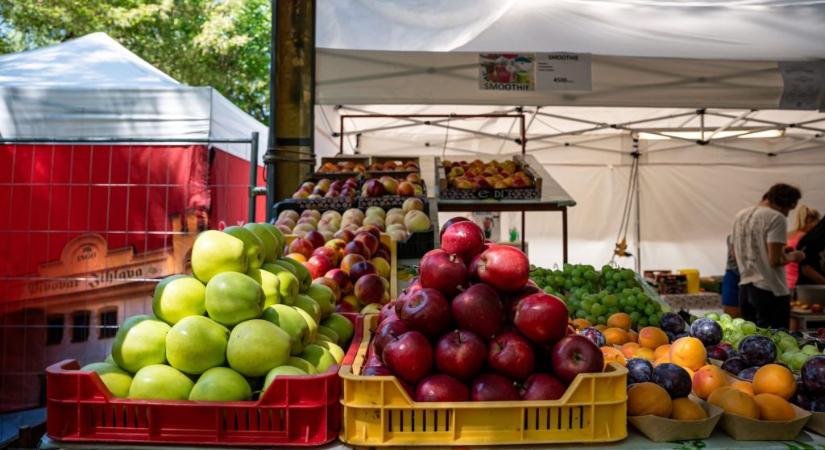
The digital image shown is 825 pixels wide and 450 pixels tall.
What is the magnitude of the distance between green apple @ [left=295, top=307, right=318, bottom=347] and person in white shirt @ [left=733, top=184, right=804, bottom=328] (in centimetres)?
485

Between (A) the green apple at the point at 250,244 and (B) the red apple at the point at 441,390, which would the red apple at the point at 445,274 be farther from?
(A) the green apple at the point at 250,244

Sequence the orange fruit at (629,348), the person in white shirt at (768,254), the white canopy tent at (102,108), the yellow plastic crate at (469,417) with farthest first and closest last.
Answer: the white canopy tent at (102,108) < the person in white shirt at (768,254) < the orange fruit at (629,348) < the yellow plastic crate at (469,417)

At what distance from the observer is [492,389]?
1590 mm

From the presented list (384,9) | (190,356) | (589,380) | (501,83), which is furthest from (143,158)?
(589,380)

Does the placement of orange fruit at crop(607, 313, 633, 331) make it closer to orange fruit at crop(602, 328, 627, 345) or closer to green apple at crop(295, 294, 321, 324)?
orange fruit at crop(602, 328, 627, 345)

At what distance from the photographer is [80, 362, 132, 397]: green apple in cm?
171

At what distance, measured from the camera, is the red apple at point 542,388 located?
1588 millimetres

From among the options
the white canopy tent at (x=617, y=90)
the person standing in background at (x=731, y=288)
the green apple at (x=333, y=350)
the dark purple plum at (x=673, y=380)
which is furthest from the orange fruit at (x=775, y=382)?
the person standing in background at (x=731, y=288)

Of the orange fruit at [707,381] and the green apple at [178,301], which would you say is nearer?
the green apple at [178,301]

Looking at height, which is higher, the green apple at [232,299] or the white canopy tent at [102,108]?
the white canopy tent at [102,108]

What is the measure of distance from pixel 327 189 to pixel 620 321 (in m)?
2.49

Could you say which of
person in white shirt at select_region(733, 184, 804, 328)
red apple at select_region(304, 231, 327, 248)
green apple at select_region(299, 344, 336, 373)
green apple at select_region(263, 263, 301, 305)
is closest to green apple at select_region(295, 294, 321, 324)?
green apple at select_region(263, 263, 301, 305)

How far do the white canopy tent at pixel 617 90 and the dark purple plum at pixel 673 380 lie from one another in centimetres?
329

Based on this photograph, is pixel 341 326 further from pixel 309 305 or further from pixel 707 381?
pixel 707 381
